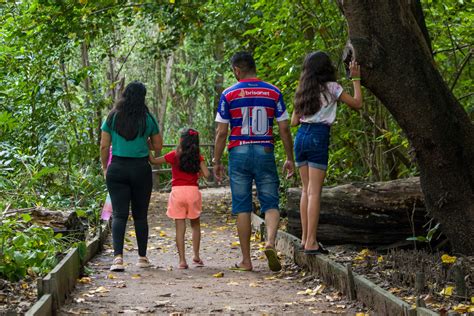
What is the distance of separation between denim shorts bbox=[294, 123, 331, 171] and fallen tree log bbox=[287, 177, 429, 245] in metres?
1.04

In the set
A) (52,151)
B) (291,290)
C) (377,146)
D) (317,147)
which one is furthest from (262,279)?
(52,151)

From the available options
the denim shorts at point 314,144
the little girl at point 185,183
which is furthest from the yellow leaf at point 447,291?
the little girl at point 185,183

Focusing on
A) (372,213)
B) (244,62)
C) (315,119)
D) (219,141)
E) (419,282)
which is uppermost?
(244,62)

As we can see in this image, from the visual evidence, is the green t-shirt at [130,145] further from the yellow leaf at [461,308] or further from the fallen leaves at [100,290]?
the yellow leaf at [461,308]

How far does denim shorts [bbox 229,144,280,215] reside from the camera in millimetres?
7793

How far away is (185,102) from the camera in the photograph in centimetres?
3816

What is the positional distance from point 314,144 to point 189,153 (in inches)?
74.8

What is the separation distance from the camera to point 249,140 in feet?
25.5

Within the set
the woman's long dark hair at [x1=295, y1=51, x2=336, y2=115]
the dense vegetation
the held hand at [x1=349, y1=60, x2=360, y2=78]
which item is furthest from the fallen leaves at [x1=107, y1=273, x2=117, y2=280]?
the held hand at [x1=349, y1=60, x2=360, y2=78]

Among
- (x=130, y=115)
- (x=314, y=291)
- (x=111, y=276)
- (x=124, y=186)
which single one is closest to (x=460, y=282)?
(x=314, y=291)

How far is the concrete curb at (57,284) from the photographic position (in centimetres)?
498

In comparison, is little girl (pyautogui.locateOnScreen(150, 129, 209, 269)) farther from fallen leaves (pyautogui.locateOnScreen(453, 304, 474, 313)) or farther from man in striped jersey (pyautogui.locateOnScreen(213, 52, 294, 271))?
fallen leaves (pyautogui.locateOnScreen(453, 304, 474, 313))

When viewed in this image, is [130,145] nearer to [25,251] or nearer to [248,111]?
[248,111]

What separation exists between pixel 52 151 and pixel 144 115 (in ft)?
15.5
